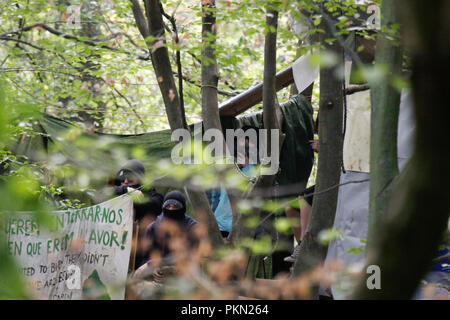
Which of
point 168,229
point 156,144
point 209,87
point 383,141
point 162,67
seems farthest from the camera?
point 156,144

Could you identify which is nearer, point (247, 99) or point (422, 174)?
point (422, 174)

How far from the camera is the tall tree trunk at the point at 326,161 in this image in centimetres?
317

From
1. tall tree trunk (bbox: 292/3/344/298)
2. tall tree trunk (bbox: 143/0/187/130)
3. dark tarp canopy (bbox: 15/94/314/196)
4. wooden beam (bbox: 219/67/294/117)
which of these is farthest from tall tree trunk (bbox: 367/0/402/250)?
wooden beam (bbox: 219/67/294/117)

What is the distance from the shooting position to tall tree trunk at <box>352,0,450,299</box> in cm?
100

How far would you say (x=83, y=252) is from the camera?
479cm

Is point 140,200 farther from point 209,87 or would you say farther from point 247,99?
point 247,99

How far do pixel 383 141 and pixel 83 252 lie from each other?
3213 millimetres

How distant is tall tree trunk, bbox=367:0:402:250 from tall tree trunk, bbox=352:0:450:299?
1.17 m

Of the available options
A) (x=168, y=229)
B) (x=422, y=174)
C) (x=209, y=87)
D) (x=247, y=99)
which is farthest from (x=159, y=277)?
(x=422, y=174)

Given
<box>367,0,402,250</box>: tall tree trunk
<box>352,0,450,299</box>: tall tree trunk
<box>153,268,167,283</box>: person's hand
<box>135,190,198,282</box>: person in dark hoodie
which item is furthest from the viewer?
<box>135,190,198,282</box>: person in dark hoodie

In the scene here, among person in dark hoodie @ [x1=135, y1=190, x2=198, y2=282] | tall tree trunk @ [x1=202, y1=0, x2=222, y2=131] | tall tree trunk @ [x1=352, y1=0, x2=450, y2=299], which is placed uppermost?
tall tree trunk @ [x1=202, y1=0, x2=222, y2=131]

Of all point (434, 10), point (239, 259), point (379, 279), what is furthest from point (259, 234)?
point (434, 10)

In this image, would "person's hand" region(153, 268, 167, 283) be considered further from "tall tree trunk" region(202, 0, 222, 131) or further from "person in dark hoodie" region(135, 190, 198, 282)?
"tall tree trunk" region(202, 0, 222, 131)
